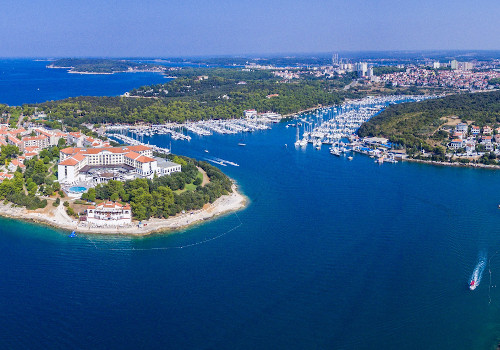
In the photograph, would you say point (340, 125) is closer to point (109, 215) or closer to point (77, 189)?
point (77, 189)

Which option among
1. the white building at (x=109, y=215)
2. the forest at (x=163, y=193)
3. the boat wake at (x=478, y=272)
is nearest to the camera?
the boat wake at (x=478, y=272)

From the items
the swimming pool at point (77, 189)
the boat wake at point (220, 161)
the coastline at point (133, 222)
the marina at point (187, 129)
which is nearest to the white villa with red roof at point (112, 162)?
the swimming pool at point (77, 189)

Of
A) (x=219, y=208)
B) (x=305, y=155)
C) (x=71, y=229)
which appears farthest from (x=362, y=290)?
(x=305, y=155)

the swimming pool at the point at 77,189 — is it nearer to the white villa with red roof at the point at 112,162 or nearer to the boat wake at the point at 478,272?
the white villa with red roof at the point at 112,162

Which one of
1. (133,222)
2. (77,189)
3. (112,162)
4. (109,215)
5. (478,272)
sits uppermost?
(112,162)

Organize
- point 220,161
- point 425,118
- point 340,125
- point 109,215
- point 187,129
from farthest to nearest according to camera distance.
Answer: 1. point 340,125
2. point 187,129
3. point 425,118
4. point 220,161
5. point 109,215

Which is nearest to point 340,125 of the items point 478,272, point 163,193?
point 163,193
